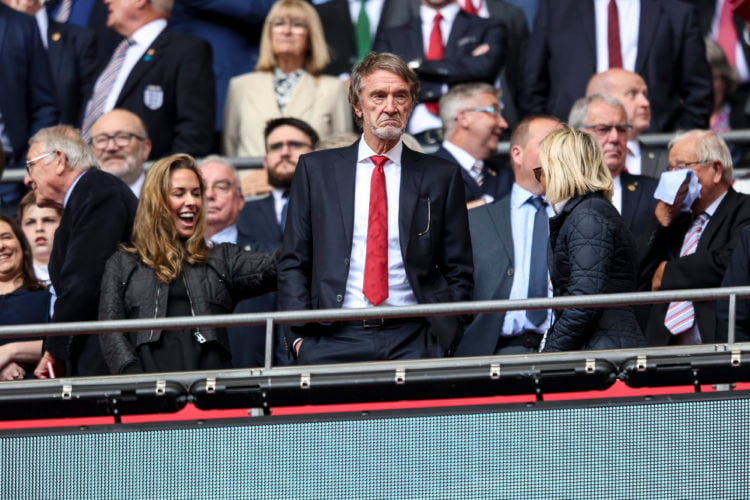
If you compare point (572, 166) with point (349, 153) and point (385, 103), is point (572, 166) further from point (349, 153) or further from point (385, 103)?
point (349, 153)

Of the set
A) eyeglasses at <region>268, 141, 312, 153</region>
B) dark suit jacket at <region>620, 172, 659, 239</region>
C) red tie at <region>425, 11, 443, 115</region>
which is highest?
red tie at <region>425, 11, 443, 115</region>

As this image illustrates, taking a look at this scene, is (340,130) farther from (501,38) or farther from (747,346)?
(747,346)

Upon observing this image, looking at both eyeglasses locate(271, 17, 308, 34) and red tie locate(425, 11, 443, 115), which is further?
red tie locate(425, 11, 443, 115)

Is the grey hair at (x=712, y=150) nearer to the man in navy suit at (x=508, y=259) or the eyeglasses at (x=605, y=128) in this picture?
the eyeglasses at (x=605, y=128)

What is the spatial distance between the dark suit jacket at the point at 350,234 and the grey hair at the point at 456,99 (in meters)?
2.71

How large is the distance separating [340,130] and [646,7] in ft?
7.21

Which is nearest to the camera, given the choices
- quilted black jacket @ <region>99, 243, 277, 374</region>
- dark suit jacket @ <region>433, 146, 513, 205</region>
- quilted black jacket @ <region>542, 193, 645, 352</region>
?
quilted black jacket @ <region>542, 193, 645, 352</region>

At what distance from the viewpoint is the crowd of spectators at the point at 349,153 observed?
7.63 m

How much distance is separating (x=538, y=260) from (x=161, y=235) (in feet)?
6.11

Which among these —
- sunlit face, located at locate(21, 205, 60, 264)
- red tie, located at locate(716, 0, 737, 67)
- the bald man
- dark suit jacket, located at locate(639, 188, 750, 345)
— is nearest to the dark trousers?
dark suit jacket, located at locate(639, 188, 750, 345)

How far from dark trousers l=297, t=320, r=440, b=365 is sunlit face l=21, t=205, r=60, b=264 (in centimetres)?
298

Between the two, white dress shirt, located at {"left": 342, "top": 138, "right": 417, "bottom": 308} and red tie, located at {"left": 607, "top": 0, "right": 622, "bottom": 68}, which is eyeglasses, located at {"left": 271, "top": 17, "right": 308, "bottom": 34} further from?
white dress shirt, located at {"left": 342, "top": 138, "right": 417, "bottom": 308}

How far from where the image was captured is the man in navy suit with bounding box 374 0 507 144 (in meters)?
11.3

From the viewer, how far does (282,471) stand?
693cm
